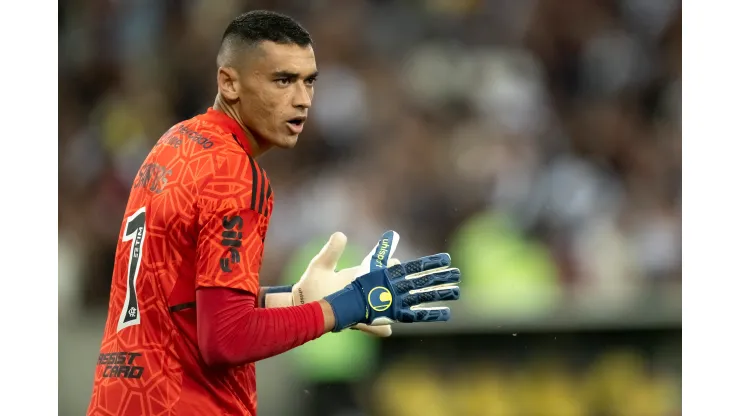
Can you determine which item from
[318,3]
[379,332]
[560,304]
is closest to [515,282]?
[560,304]

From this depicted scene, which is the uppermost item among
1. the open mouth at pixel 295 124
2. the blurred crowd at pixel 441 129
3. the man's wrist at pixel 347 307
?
the blurred crowd at pixel 441 129

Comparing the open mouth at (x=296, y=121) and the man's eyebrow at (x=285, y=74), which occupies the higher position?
the man's eyebrow at (x=285, y=74)

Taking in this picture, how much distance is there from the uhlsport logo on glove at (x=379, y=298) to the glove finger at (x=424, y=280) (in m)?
0.03

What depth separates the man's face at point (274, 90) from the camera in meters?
2.38

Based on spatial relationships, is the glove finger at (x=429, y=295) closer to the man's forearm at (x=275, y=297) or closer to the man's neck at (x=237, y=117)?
the man's forearm at (x=275, y=297)

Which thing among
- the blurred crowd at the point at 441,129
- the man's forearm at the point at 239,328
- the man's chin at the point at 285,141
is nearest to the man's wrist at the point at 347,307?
the man's forearm at the point at 239,328

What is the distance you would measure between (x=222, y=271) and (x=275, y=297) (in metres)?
0.66

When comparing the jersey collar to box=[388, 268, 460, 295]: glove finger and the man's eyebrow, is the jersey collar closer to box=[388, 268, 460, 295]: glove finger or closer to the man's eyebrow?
the man's eyebrow

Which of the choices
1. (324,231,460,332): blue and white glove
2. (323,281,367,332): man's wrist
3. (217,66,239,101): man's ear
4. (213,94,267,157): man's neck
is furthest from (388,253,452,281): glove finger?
(217,66,239,101): man's ear

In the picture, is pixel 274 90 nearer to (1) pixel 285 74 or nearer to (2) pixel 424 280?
(1) pixel 285 74

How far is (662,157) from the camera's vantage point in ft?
19.8

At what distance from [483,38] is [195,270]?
4348 millimetres

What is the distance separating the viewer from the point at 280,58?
238 cm

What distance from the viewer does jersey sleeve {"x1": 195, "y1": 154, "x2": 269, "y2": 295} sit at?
6.81ft
